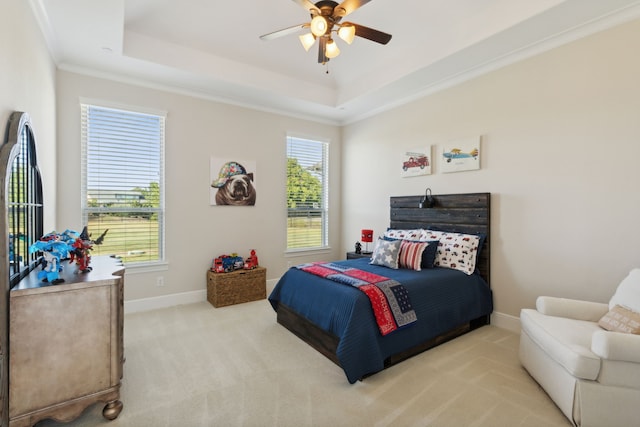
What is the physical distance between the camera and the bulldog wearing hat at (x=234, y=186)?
4.37m

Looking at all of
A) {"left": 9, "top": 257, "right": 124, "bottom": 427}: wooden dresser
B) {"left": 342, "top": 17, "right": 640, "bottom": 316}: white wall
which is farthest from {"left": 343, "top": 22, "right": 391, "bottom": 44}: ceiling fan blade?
{"left": 9, "top": 257, "right": 124, "bottom": 427}: wooden dresser

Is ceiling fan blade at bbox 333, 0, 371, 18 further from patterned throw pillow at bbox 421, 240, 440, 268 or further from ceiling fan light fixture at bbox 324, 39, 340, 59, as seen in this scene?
patterned throw pillow at bbox 421, 240, 440, 268

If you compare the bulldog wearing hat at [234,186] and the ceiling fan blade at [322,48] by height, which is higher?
the ceiling fan blade at [322,48]

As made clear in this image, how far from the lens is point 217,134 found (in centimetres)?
434

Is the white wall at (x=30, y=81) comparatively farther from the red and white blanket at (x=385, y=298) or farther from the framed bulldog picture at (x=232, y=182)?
the red and white blanket at (x=385, y=298)

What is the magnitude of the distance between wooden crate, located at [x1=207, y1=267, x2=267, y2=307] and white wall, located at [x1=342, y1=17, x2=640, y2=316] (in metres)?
2.71

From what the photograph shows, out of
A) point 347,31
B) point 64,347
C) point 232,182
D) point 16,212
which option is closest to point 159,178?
point 232,182

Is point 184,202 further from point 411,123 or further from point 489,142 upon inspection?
point 489,142

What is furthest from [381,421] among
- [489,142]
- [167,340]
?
[489,142]

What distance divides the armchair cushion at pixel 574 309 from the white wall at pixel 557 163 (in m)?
0.54

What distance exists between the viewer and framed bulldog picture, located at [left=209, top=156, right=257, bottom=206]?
432 centimetres

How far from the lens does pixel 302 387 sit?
2.26 m

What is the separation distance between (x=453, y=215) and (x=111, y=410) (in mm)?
3676

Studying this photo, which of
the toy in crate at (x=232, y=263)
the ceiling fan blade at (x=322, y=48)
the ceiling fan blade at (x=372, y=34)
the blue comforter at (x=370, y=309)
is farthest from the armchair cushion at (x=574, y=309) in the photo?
the toy in crate at (x=232, y=263)
